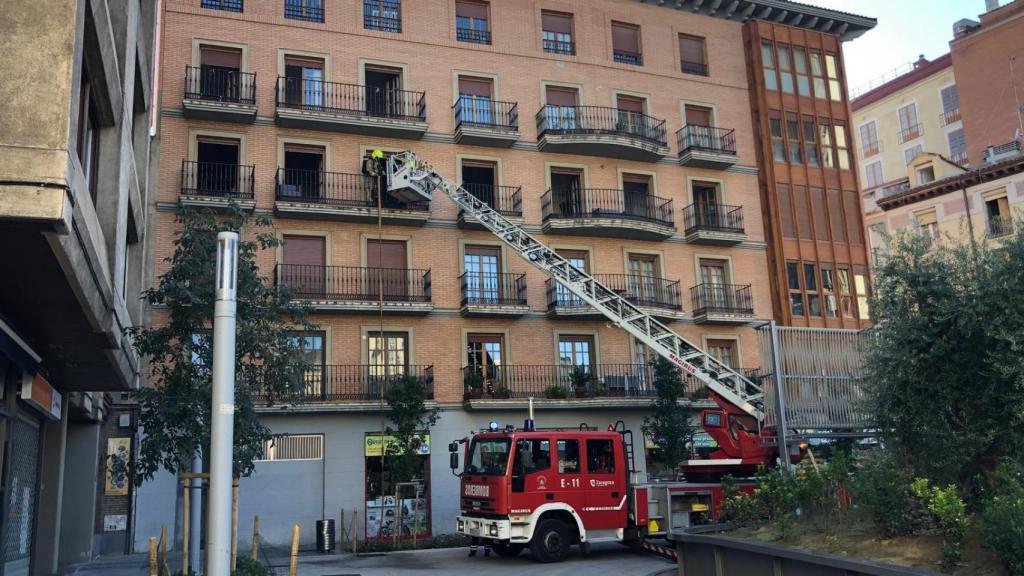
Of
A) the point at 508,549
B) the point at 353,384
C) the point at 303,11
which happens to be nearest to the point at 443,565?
the point at 508,549

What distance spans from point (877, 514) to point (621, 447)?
385 inches

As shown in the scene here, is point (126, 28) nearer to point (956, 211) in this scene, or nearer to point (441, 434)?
point (441, 434)

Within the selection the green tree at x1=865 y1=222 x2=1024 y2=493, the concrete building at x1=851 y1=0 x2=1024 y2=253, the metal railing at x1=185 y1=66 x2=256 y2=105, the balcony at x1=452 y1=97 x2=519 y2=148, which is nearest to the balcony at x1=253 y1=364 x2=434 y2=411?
the balcony at x1=452 y1=97 x2=519 y2=148

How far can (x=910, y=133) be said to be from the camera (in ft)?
180

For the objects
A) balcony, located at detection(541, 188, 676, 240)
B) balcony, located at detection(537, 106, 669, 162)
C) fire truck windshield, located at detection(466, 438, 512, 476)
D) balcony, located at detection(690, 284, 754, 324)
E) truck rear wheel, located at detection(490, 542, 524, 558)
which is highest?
balcony, located at detection(537, 106, 669, 162)

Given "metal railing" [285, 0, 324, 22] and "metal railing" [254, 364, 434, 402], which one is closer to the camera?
"metal railing" [254, 364, 434, 402]

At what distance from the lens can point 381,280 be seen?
26.7m

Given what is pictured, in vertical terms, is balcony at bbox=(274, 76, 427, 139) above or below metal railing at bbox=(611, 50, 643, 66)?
below

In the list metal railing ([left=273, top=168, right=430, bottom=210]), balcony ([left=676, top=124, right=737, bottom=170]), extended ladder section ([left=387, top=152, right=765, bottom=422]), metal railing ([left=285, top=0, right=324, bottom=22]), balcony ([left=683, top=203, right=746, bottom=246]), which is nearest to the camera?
extended ladder section ([left=387, top=152, right=765, bottom=422])

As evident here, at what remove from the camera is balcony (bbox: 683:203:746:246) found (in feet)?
104

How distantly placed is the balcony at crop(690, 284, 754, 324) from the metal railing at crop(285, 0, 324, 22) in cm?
1619

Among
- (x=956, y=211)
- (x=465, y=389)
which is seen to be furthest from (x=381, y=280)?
(x=956, y=211)

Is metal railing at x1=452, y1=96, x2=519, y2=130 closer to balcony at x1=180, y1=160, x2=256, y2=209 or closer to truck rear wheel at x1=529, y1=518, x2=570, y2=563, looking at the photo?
balcony at x1=180, y1=160, x2=256, y2=209

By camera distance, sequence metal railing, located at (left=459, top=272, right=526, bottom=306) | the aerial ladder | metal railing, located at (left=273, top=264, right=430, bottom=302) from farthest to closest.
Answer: metal railing, located at (left=459, top=272, right=526, bottom=306) < metal railing, located at (left=273, top=264, right=430, bottom=302) < the aerial ladder
